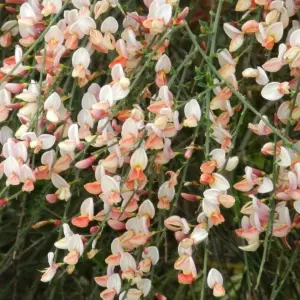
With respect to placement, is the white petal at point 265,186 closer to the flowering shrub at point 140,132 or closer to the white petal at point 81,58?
the flowering shrub at point 140,132

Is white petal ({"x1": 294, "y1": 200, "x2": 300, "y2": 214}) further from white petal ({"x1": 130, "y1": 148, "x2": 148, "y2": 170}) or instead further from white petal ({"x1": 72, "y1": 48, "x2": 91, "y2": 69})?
white petal ({"x1": 72, "y1": 48, "x2": 91, "y2": 69})

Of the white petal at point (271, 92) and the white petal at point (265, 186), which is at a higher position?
the white petal at point (271, 92)

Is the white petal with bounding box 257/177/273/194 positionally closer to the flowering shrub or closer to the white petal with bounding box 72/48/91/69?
the flowering shrub

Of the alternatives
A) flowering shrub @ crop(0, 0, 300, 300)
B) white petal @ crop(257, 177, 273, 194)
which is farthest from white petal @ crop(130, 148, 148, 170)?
white petal @ crop(257, 177, 273, 194)

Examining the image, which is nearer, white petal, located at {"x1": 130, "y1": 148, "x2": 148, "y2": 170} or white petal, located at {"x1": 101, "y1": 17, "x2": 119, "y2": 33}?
white petal, located at {"x1": 130, "y1": 148, "x2": 148, "y2": 170}

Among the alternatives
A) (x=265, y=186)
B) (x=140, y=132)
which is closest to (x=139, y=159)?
(x=140, y=132)

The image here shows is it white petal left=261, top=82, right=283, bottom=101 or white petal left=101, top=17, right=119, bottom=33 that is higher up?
white petal left=101, top=17, right=119, bottom=33

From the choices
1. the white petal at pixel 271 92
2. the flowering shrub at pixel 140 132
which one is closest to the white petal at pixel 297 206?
the flowering shrub at pixel 140 132

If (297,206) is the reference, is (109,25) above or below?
above

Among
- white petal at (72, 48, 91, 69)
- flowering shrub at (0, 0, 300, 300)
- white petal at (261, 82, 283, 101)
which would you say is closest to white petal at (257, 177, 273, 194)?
flowering shrub at (0, 0, 300, 300)

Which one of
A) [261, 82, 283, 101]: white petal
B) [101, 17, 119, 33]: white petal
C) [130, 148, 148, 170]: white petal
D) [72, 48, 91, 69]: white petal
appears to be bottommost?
[130, 148, 148, 170]: white petal

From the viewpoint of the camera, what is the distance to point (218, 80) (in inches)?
42.9

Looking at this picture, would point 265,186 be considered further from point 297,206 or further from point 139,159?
point 139,159

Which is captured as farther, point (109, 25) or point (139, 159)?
point (109, 25)
